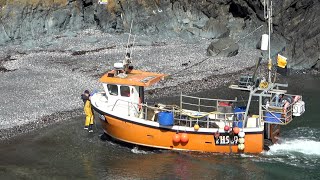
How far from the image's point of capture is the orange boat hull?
78.4 ft

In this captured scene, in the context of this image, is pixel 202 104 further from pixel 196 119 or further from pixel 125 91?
pixel 125 91

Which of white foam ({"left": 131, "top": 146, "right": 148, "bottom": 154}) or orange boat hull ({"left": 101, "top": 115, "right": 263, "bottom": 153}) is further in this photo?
white foam ({"left": 131, "top": 146, "right": 148, "bottom": 154})

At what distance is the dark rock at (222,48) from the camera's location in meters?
43.2

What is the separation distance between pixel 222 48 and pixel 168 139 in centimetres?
2011

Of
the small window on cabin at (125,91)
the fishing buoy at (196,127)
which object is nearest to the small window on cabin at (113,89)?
the small window on cabin at (125,91)

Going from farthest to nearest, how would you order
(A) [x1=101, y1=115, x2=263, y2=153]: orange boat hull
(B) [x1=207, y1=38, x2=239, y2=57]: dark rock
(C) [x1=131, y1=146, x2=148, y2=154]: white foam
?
1. (B) [x1=207, y1=38, x2=239, y2=57]: dark rock
2. (C) [x1=131, y1=146, x2=148, y2=154]: white foam
3. (A) [x1=101, y1=115, x2=263, y2=153]: orange boat hull

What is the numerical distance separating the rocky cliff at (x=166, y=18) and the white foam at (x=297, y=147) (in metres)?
18.9

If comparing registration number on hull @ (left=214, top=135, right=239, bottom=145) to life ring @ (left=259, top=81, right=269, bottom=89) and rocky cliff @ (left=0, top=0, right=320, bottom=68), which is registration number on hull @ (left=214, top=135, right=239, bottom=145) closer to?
life ring @ (left=259, top=81, right=269, bottom=89)

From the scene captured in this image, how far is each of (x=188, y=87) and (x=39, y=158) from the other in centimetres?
1404

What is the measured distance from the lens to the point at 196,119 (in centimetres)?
2466

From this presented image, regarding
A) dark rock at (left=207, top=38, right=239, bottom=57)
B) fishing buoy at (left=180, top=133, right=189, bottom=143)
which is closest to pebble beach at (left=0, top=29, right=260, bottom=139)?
dark rock at (left=207, top=38, right=239, bottom=57)

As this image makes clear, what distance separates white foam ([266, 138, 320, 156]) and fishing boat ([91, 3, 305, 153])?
0.43 meters

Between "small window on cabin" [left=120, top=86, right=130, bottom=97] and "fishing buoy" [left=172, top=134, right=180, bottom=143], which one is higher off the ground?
"small window on cabin" [left=120, top=86, right=130, bottom=97]

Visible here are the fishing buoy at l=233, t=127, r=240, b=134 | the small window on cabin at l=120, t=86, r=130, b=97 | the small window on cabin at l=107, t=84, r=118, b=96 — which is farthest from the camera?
the small window on cabin at l=107, t=84, r=118, b=96
